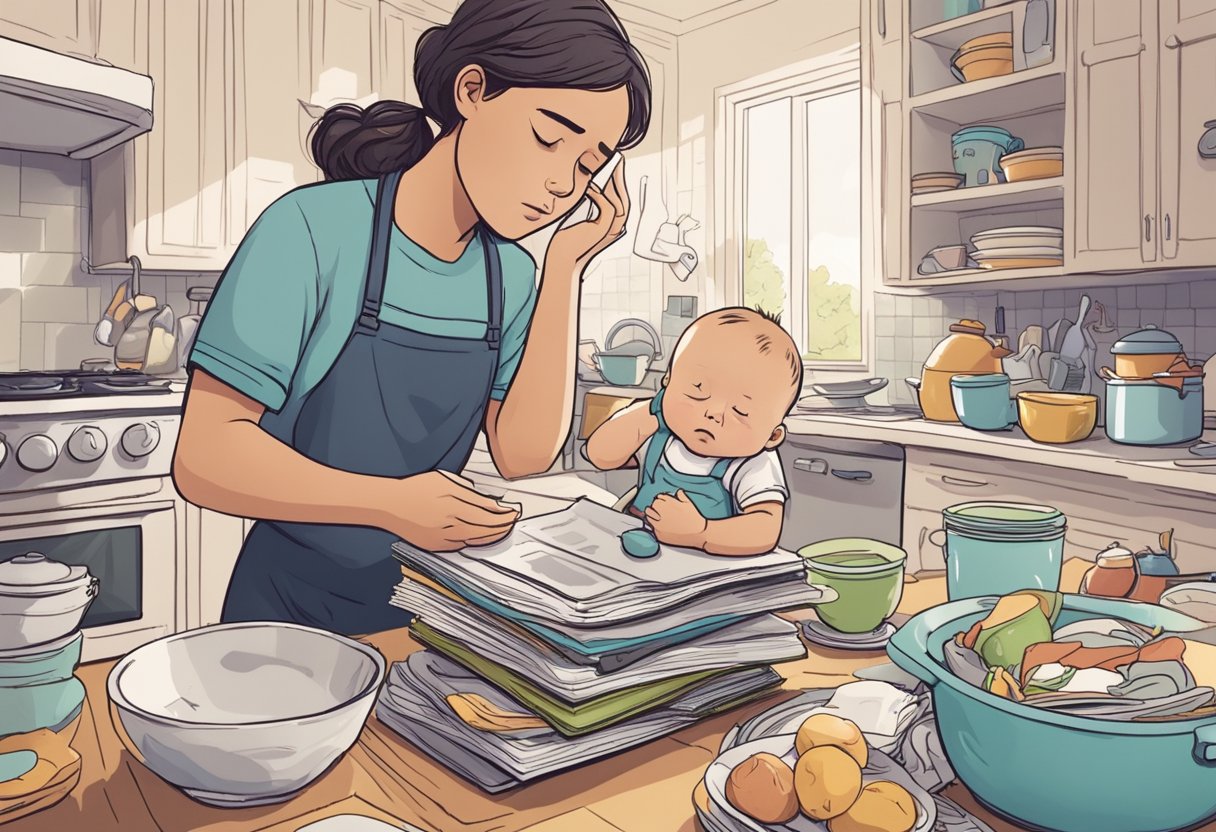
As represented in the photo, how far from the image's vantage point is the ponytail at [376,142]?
1.34 metres

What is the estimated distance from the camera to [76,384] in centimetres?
223

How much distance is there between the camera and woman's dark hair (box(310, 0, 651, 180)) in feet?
3.96

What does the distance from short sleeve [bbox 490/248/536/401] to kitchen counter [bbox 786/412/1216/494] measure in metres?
1.28

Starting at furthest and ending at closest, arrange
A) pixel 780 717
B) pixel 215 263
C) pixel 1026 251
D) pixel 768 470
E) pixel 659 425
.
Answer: pixel 215 263, pixel 1026 251, pixel 659 425, pixel 768 470, pixel 780 717

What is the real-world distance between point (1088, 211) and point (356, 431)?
6.10ft

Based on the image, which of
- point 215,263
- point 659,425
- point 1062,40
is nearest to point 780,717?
point 659,425

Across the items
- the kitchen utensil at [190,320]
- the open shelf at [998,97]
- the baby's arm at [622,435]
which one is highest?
the open shelf at [998,97]

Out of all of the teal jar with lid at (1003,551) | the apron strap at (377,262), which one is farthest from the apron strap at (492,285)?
the teal jar with lid at (1003,551)

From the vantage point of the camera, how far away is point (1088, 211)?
217cm

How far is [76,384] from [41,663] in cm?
188

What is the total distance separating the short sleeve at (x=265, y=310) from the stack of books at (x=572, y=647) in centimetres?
46

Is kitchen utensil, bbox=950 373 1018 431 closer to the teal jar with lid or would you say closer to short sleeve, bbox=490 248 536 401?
short sleeve, bbox=490 248 536 401

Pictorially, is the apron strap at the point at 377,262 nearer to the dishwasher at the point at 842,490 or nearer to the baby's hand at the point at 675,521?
the baby's hand at the point at 675,521

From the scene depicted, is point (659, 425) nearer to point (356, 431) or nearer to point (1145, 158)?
point (356, 431)
